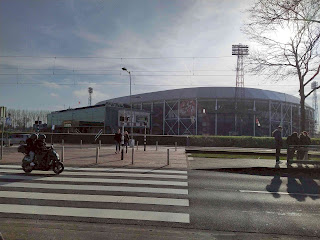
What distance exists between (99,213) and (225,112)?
57.2 meters

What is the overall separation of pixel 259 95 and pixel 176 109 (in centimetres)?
2084

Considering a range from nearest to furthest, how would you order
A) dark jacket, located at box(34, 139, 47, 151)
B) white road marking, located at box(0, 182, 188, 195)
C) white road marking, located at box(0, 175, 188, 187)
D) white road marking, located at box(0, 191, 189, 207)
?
white road marking, located at box(0, 191, 189, 207)
white road marking, located at box(0, 182, 188, 195)
white road marking, located at box(0, 175, 188, 187)
dark jacket, located at box(34, 139, 47, 151)

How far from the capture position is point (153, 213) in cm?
529

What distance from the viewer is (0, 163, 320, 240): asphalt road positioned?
4.30 m

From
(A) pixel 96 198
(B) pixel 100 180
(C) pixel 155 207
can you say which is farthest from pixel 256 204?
(B) pixel 100 180

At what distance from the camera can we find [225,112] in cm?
5984

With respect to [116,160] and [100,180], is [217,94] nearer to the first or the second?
[116,160]

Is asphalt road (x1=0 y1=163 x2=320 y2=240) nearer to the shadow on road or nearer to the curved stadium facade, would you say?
the shadow on road

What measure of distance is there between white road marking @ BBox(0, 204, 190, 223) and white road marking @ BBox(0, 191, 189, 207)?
0.67 meters

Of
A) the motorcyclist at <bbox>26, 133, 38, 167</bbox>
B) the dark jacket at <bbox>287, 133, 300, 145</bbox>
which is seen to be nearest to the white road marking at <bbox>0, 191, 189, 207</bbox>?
the motorcyclist at <bbox>26, 133, 38, 167</bbox>

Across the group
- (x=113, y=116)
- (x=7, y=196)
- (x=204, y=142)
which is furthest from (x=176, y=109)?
(x=7, y=196)

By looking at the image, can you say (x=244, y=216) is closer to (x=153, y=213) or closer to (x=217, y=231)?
(x=217, y=231)

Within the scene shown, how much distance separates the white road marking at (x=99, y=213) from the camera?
5.00m

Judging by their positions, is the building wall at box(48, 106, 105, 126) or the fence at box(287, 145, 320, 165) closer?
the fence at box(287, 145, 320, 165)
